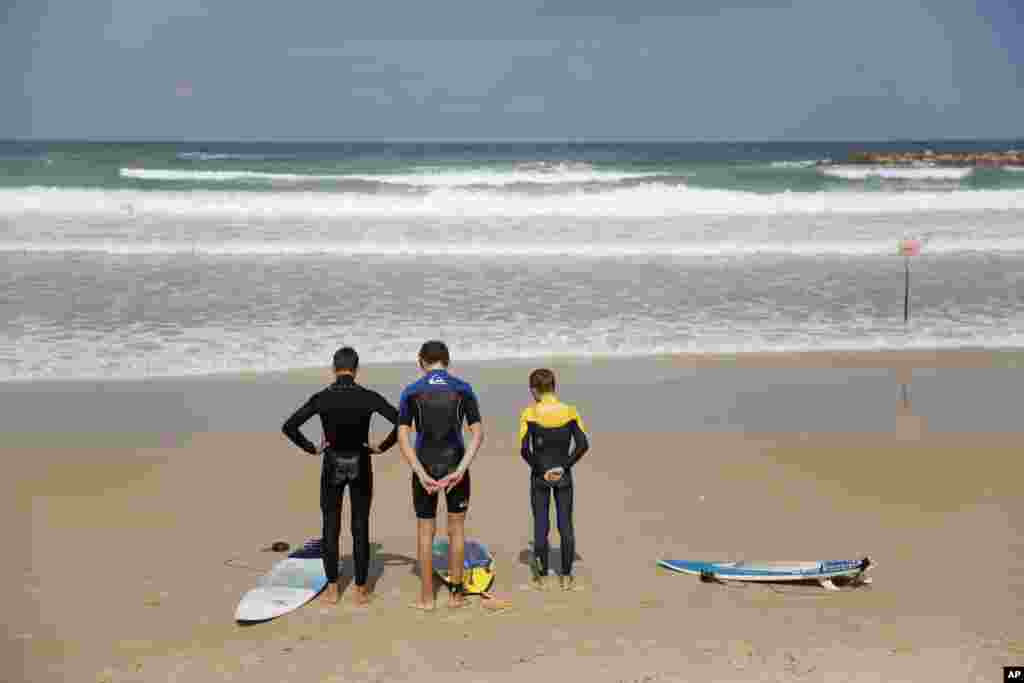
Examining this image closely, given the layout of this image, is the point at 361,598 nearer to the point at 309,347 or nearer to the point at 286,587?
the point at 286,587

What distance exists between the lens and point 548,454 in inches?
206

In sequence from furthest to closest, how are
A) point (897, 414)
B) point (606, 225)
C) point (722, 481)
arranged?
point (606, 225) < point (897, 414) < point (722, 481)

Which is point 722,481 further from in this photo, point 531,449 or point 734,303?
point 734,303

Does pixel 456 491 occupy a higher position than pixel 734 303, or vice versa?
pixel 734 303

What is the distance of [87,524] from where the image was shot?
6.00 metres

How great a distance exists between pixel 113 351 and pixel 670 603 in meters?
8.16

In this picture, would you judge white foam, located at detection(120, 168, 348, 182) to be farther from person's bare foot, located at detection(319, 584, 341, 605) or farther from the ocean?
person's bare foot, located at detection(319, 584, 341, 605)

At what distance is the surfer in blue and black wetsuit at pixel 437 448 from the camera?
4906 millimetres

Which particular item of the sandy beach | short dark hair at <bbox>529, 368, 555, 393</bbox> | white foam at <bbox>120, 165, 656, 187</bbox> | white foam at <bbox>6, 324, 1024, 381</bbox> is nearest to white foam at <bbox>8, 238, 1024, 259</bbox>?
white foam at <bbox>6, 324, 1024, 381</bbox>

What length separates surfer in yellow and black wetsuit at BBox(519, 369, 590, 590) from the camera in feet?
17.0

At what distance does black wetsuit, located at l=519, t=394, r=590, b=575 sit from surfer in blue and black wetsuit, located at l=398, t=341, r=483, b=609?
14.9 inches

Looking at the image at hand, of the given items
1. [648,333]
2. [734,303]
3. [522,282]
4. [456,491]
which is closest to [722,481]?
[456,491]

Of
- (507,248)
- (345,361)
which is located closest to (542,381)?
(345,361)

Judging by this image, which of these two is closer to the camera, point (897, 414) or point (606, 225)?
point (897, 414)
